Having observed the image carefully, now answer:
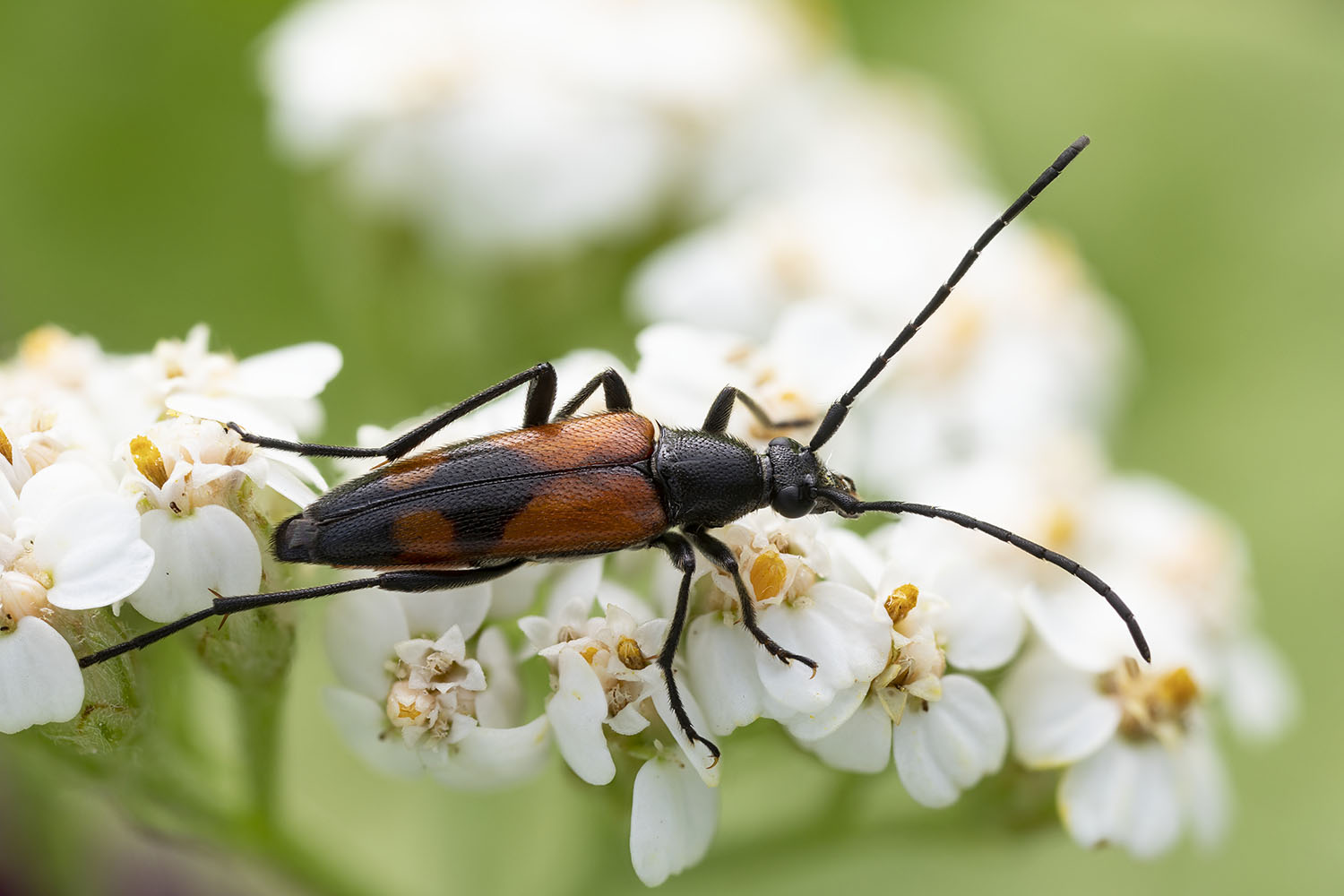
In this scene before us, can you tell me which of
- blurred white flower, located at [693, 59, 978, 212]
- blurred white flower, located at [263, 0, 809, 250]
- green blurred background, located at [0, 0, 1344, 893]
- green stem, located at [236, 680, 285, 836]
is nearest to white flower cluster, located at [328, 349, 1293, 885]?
green stem, located at [236, 680, 285, 836]

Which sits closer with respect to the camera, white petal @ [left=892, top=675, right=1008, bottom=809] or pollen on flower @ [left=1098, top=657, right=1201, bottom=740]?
white petal @ [left=892, top=675, right=1008, bottom=809]

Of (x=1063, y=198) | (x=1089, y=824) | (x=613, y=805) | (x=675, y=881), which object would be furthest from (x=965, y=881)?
(x=1063, y=198)

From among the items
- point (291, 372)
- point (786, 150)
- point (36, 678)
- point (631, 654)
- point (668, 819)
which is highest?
point (786, 150)

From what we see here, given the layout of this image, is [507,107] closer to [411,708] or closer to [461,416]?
[461,416]

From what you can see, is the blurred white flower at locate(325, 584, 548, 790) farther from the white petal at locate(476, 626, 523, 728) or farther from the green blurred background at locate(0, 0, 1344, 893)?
the green blurred background at locate(0, 0, 1344, 893)

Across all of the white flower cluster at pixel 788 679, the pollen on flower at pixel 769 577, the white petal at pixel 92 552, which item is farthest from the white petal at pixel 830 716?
the white petal at pixel 92 552

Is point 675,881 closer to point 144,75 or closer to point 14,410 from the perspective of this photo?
point 14,410

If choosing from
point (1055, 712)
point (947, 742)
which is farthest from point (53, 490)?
point (1055, 712)

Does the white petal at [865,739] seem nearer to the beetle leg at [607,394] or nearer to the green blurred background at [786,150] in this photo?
the beetle leg at [607,394]
